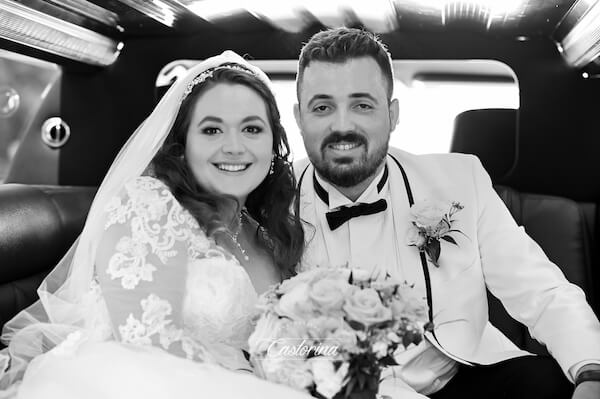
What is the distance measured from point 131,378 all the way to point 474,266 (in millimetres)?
1327

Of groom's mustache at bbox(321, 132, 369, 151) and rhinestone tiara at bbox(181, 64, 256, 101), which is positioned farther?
groom's mustache at bbox(321, 132, 369, 151)

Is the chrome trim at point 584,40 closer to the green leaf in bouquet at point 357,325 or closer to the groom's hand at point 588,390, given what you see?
the groom's hand at point 588,390

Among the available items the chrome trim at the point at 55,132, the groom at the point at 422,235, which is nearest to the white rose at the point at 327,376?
the groom at the point at 422,235

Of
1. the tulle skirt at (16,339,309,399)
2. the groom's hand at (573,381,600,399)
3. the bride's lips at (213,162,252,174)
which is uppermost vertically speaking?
the bride's lips at (213,162,252,174)

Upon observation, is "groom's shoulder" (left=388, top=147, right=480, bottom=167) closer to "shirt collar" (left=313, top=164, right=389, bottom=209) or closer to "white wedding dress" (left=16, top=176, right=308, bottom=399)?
"shirt collar" (left=313, top=164, right=389, bottom=209)

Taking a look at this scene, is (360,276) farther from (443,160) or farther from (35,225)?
(35,225)

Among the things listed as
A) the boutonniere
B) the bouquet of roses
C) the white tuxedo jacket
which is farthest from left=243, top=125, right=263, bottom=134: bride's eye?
the bouquet of roses

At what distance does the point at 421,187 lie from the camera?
2643 mm

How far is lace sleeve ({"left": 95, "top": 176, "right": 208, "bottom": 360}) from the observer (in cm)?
191

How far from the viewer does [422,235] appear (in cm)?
242

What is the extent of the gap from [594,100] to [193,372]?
7.66ft

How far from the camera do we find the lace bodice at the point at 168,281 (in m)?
1.92

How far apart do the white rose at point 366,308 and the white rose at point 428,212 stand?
2.96 feet

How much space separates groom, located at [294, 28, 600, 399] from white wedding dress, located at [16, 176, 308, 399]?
48 centimetres
